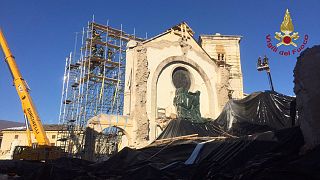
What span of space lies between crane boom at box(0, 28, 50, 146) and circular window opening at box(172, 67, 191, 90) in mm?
10988

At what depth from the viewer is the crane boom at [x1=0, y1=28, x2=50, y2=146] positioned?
22.9 metres

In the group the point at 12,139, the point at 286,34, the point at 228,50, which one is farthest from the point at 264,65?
the point at 12,139

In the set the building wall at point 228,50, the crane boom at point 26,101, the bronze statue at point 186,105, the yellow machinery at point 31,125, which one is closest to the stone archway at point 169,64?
the bronze statue at point 186,105

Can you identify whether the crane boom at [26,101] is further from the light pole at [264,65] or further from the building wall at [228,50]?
the building wall at [228,50]

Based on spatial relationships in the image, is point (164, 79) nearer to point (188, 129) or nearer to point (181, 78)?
point (181, 78)

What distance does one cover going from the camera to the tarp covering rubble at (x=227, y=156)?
7.92 metres

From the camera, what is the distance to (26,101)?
23.5 m

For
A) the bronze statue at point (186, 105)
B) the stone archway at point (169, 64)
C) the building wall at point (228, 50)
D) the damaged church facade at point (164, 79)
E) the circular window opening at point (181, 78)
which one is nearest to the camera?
the damaged church facade at point (164, 79)

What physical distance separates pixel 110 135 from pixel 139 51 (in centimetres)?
1008

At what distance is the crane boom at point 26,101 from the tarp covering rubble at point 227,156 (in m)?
6.03

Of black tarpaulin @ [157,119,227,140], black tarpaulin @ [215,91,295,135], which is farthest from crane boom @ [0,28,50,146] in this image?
black tarpaulin @ [215,91,295,135]

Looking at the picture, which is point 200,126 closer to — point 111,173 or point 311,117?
point 111,173

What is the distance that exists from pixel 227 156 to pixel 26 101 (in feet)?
55.6

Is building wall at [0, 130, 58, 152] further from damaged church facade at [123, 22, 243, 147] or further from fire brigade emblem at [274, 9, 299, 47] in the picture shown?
fire brigade emblem at [274, 9, 299, 47]
